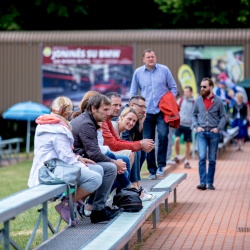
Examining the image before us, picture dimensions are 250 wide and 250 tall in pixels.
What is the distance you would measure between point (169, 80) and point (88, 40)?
19.3 meters

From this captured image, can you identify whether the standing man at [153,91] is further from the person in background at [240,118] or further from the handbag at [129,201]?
the person in background at [240,118]

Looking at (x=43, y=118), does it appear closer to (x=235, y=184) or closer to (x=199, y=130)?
(x=199, y=130)

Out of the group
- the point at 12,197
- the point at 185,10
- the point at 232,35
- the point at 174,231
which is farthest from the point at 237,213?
the point at 185,10

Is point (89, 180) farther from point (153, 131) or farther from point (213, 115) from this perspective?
point (213, 115)

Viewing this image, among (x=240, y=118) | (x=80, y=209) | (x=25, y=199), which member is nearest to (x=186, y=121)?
(x=240, y=118)

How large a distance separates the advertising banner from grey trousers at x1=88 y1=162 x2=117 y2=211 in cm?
2322

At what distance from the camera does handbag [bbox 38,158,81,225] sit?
8.26m

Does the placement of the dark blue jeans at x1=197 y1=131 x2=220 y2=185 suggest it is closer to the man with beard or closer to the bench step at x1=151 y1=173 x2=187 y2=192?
the man with beard

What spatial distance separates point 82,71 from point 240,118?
844cm

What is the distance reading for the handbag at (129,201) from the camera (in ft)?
29.5

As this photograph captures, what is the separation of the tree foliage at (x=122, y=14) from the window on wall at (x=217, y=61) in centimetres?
795

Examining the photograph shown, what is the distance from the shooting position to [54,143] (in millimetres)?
8469

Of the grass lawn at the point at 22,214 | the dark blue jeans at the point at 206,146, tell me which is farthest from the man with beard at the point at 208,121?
the grass lawn at the point at 22,214

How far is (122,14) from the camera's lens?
43.5 m
